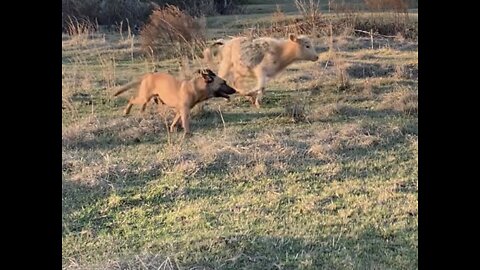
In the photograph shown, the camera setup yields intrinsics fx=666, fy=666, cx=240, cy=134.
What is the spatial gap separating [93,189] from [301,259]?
2.13 m

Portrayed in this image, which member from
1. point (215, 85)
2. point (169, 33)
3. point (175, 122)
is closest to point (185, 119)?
point (175, 122)

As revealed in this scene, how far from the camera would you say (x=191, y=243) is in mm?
4344

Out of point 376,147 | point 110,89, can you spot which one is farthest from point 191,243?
point 110,89

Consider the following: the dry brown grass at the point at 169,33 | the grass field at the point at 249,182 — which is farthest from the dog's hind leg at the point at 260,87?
the dry brown grass at the point at 169,33

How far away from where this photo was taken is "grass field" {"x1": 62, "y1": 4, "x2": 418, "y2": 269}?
167 inches

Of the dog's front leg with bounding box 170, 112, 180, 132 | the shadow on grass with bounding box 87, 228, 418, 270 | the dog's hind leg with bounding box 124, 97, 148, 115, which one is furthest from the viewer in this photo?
the dog's hind leg with bounding box 124, 97, 148, 115

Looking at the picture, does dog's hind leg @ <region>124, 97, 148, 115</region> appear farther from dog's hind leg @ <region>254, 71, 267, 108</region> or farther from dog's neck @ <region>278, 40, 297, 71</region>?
dog's neck @ <region>278, 40, 297, 71</region>

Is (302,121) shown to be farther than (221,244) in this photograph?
Yes

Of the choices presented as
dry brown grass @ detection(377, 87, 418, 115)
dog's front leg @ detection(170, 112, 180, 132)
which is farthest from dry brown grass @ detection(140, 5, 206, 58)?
dog's front leg @ detection(170, 112, 180, 132)

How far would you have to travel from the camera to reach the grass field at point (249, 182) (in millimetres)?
4250

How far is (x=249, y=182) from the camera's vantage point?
5590mm
